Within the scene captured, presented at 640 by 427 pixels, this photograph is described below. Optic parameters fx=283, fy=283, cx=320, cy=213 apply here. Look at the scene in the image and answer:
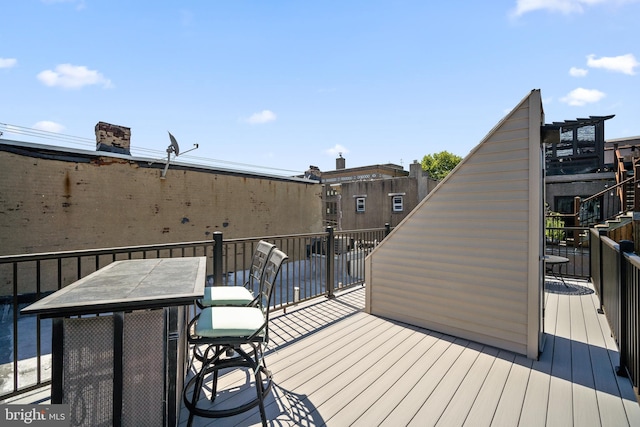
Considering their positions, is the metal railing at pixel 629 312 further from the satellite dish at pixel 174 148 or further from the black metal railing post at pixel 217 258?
the satellite dish at pixel 174 148

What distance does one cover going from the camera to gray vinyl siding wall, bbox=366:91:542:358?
8.82 feet

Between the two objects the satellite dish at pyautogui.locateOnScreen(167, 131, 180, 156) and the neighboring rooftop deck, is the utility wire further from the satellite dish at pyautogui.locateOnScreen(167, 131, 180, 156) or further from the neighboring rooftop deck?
the neighboring rooftop deck

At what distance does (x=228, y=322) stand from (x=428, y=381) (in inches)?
65.3

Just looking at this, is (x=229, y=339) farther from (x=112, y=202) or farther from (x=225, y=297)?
(x=112, y=202)

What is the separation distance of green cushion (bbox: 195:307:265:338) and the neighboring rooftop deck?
619 mm

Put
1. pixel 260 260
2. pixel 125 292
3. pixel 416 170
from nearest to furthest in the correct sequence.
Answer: pixel 125 292 → pixel 260 260 → pixel 416 170

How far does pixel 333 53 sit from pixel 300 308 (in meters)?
6.22

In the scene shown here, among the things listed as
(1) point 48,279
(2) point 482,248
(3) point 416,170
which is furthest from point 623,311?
(3) point 416,170

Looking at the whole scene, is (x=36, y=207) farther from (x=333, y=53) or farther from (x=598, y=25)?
(x=598, y=25)

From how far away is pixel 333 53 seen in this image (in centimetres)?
714

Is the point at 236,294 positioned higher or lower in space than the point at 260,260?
lower

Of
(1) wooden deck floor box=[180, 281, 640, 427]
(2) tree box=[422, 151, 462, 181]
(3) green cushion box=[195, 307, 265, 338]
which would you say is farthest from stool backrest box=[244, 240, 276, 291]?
(2) tree box=[422, 151, 462, 181]

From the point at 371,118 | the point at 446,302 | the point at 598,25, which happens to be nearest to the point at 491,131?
the point at 446,302

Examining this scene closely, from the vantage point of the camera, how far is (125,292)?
1493 millimetres
